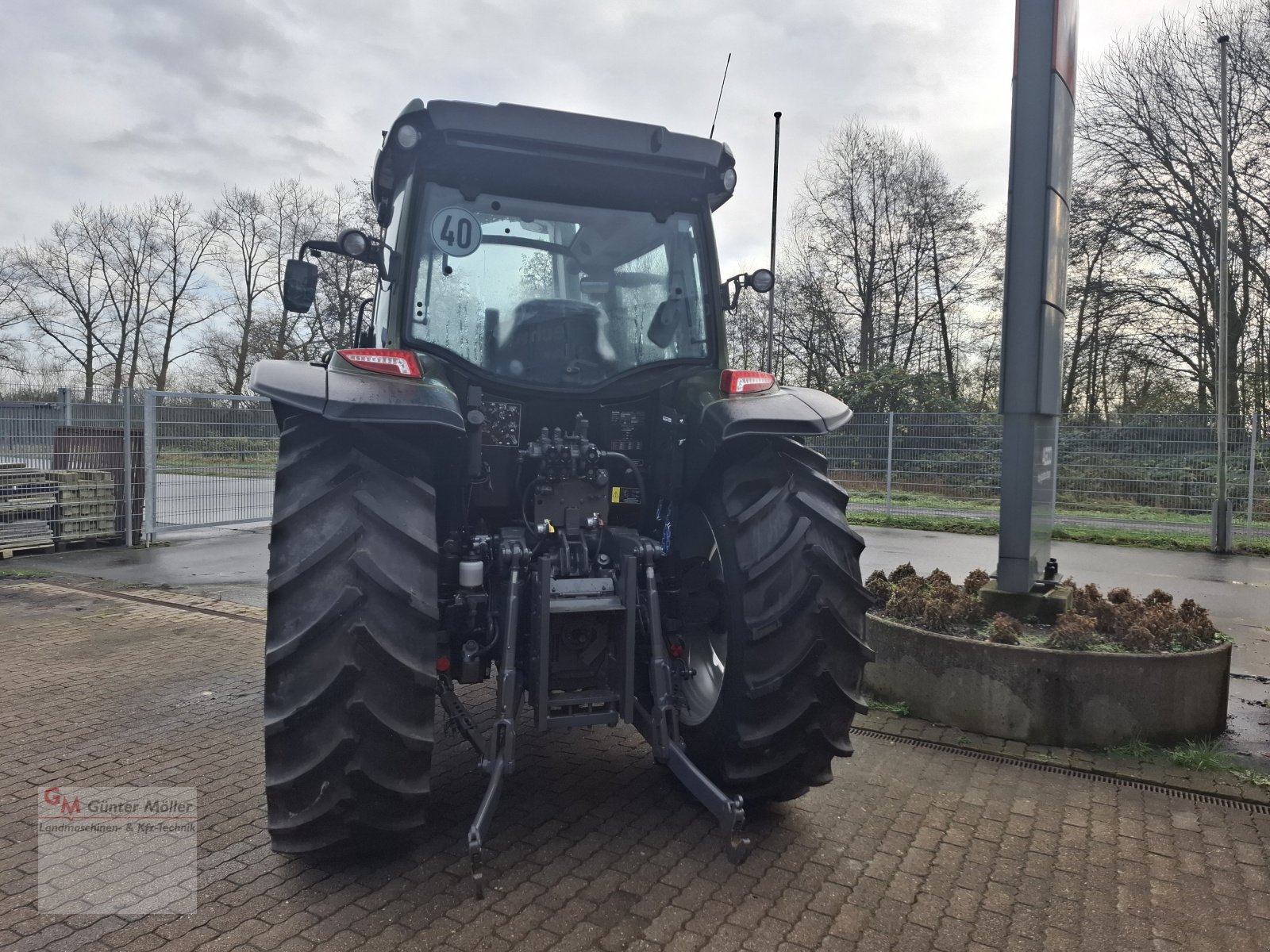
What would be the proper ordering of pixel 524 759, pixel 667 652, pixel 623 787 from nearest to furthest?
pixel 667 652, pixel 623 787, pixel 524 759

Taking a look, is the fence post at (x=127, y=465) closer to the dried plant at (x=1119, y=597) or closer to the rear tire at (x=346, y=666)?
the rear tire at (x=346, y=666)

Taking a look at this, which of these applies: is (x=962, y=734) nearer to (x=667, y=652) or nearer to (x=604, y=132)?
(x=667, y=652)

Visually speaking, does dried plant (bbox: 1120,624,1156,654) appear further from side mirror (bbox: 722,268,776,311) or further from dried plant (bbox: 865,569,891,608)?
side mirror (bbox: 722,268,776,311)

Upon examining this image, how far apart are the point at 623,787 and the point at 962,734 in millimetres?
1780

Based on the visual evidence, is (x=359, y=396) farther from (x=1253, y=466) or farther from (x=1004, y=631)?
(x=1253, y=466)

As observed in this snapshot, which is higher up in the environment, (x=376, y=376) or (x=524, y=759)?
(x=376, y=376)

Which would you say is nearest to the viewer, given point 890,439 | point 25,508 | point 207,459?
point 25,508

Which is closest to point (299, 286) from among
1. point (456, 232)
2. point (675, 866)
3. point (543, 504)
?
point (456, 232)

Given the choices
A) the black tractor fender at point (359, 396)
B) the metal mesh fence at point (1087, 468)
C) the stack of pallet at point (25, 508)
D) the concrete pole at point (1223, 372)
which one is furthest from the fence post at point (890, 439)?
the black tractor fender at point (359, 396)

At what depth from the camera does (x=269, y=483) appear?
11648 millimetres

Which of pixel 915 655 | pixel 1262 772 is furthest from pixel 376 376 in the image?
pixel 1262 772

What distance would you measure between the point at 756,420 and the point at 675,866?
1.54 m

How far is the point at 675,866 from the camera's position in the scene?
2.94 m

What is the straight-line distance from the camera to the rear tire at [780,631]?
9.90ft
